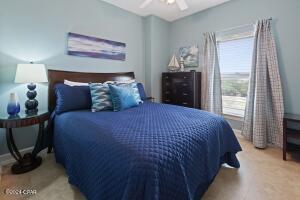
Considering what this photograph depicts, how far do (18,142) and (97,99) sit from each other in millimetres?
1251

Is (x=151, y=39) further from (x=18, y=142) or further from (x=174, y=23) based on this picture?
(x=18, y=142)

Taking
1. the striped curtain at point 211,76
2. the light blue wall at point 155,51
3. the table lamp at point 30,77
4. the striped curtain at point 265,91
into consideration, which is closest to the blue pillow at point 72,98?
the table lamp at point 30,77

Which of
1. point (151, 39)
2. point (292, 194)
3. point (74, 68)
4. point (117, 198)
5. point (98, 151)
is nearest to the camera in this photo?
point (117, 198)

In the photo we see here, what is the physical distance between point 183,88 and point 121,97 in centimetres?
171

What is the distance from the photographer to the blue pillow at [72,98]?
2.15 m

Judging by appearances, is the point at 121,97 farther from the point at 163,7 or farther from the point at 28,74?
the point at 163,7

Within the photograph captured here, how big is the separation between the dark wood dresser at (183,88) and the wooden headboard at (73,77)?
1.00 metres

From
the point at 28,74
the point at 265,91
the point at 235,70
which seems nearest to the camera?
the point at 28,74

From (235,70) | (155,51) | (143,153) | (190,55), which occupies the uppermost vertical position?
(155,51)

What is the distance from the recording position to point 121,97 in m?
2.23

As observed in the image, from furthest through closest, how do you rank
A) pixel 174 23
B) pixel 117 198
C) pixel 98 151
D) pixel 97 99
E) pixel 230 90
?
pixel 174 23
pixel 230 90
pixel 97 99
pixel 98 151
pixel 117 198

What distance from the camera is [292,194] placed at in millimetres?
1579

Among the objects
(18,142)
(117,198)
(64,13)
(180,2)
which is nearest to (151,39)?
(180,2)

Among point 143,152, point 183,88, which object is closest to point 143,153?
point 143,152
